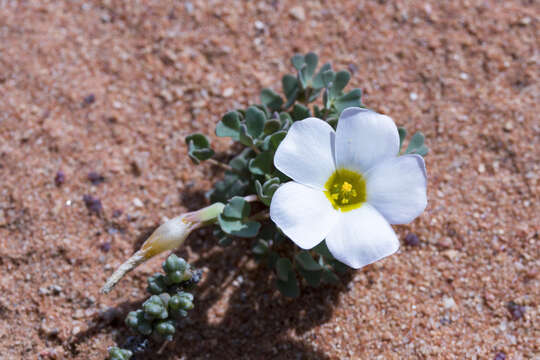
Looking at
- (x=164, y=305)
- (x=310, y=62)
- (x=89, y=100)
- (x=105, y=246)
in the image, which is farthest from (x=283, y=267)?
(x=89, y=100)

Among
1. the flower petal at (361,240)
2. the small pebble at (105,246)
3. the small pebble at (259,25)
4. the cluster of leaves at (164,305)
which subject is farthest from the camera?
the small pebble at (259,25)

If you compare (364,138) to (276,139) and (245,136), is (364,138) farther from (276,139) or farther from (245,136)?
(245,136)

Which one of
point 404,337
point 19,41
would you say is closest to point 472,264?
point 404,337

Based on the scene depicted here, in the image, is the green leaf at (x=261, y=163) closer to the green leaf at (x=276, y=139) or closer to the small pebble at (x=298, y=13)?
the green leaf at (x=276, y=139)

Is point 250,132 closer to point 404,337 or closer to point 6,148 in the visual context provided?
point 404,337

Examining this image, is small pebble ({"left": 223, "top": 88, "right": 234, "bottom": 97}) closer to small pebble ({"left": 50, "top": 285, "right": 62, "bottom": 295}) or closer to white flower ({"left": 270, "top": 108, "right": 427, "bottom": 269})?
white flower ({"left": 270, "top": 108, "right": 427, "bottom": 269})

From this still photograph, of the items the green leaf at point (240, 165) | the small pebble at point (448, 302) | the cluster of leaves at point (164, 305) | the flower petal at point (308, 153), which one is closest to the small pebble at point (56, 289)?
the cluster of leaves at point (164, 305)

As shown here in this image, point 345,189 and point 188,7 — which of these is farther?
point 188,7
